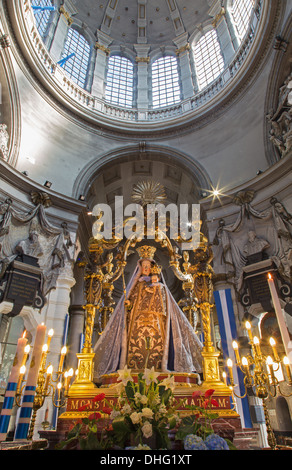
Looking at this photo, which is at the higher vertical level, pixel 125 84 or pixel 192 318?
pixel 125 84

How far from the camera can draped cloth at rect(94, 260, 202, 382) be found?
4273mm

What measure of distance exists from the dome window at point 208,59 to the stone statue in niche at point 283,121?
5647 mm

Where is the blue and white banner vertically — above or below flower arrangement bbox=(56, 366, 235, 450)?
above

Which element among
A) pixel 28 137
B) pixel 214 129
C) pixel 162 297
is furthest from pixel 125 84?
pixel 162 297

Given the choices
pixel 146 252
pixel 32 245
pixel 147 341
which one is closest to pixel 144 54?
pixel 32 245

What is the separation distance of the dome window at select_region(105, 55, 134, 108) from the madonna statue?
13.2 metres

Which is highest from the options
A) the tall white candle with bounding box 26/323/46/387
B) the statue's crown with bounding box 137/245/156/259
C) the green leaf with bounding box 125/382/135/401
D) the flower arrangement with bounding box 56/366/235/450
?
the statue's crown with bounding box 137/245/156/259

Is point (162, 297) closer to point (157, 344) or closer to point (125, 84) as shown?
point (157, 344)

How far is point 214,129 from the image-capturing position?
12.8 metres

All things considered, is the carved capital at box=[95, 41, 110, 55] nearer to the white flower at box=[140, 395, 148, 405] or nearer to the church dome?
the church dome

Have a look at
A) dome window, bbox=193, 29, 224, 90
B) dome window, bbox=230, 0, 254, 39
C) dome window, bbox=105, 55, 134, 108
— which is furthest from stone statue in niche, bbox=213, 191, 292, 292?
dome window, bbox=105, 55, 134, 108

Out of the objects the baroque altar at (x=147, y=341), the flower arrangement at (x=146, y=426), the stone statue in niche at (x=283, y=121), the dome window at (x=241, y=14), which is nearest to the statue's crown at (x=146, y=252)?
the baroque altar at (x=147, y=341)

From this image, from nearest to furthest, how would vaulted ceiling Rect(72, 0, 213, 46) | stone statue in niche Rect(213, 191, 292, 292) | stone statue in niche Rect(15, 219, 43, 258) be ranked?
stone statue in niche Rect(213, 191, 292, 292), stone statue in niche Rect(15, 219, 43, 258), vaulted ceiling Rect(72, 0, 213, 46)
